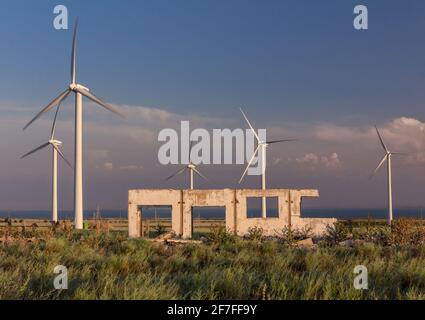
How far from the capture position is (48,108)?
33.5m

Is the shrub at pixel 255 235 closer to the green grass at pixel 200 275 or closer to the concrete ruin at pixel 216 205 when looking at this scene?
the concrete ruin at pixel 216 205

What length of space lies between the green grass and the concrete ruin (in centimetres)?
1244

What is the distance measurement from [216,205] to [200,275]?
1887cm

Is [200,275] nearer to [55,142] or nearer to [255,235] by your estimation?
[255,235]

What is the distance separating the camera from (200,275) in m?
10.3

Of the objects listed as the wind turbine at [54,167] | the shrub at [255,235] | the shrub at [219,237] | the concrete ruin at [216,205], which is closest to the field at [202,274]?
the shrub at [219,237]

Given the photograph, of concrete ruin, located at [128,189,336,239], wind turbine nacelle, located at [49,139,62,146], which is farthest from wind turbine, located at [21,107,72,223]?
concrete ruin, located at [128,189,336,239]

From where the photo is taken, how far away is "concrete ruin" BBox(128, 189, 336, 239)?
2914 centimetres

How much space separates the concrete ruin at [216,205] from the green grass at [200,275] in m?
12.4
